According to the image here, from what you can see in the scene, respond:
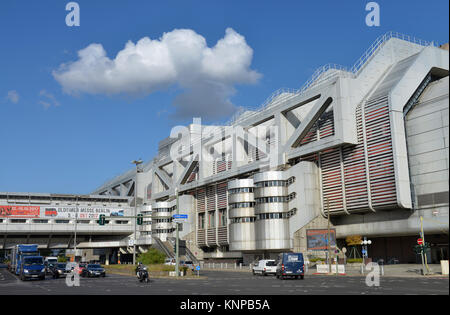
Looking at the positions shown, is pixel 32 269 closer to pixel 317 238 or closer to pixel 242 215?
pixel 317 238

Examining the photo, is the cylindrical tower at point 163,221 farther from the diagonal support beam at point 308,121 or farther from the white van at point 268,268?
the white van at point 268,268

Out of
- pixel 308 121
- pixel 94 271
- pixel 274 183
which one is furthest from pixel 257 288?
pixel 274 183

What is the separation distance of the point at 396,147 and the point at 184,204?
4923cm

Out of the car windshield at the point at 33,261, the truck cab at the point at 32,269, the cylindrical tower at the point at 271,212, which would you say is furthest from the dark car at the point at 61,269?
the cylindrical tower at the point at 271,212

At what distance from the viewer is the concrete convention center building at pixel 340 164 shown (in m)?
50.7

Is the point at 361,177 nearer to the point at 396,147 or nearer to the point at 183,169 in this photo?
the point at 396,147

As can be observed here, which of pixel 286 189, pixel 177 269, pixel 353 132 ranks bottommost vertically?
pixel 177 269

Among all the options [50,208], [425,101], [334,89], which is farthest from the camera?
[50,208]

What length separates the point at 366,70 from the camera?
58.5 meters

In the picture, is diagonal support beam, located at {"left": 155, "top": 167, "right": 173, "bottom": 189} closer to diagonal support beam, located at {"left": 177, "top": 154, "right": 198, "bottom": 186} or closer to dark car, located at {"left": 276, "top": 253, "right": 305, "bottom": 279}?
diagonal support beam, located at {"left": 177, "top": 154, "right": 198, "bottom": 186}

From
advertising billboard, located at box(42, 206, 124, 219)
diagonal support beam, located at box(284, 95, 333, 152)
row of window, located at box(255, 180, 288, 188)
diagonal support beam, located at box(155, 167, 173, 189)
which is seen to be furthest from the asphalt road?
advertising billboard, located at box(42, 206, 124, 219)

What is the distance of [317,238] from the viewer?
57.2m
